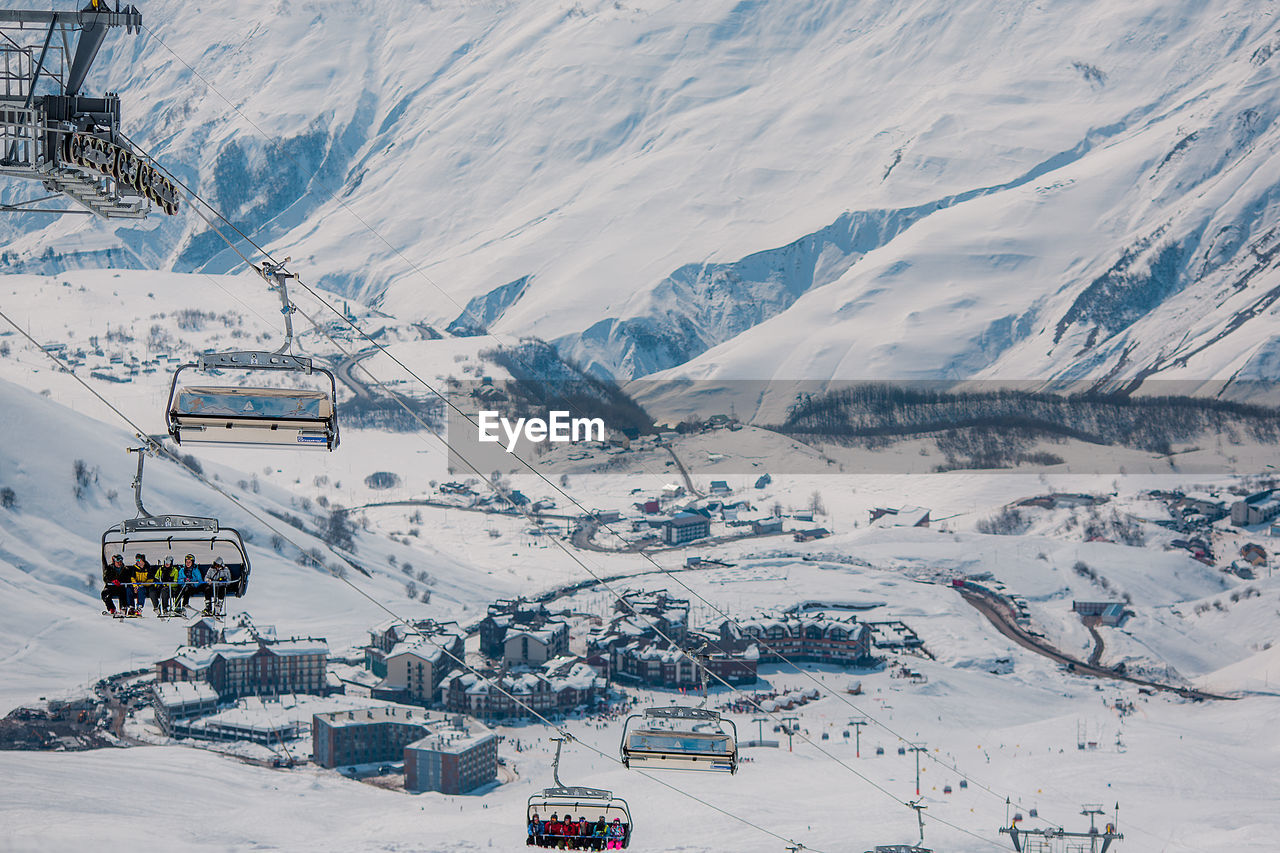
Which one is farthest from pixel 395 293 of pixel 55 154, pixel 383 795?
pixel 55 154

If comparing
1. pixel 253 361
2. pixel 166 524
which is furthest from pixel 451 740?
pixel 253 361

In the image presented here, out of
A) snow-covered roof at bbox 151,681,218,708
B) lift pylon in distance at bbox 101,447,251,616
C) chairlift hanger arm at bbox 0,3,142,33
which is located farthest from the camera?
snow-covered roof at bbox 151,681,218,708

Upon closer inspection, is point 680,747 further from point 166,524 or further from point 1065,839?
point 1065,839

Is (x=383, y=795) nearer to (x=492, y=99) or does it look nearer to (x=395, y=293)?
(x=395, y=293)

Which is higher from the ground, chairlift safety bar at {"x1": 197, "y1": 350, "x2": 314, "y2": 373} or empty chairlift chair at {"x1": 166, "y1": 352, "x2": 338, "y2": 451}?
chairlift safety bar at {"x1": 197, "y1": 350, "x2": 314, "y2": 373}

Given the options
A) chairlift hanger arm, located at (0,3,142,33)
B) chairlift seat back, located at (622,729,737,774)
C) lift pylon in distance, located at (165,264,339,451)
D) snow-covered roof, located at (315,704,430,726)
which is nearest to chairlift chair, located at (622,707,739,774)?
chairlift seat back, located at (622,729,737,774)

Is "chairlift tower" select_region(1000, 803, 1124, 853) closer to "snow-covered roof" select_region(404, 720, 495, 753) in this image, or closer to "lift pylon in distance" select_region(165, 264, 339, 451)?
"snow-covered roof" select_region(404, 720, 495, 753)
